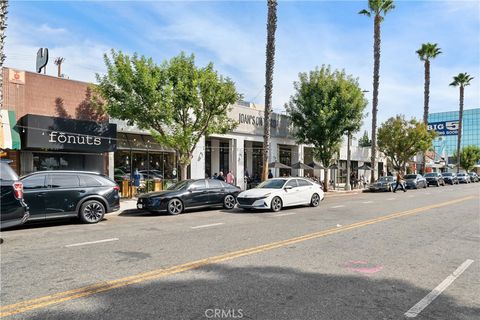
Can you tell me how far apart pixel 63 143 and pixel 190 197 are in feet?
21.7

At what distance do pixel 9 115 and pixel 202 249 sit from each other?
1239cm

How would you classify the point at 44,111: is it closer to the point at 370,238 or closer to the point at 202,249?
the point at 202,249

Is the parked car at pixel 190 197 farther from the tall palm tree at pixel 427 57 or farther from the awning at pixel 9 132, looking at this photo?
the tall palm tree at pixel 427 57

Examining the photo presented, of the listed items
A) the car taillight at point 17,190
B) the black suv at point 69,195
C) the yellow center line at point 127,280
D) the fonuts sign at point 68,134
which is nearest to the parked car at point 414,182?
the fonuts sign at point 68,134

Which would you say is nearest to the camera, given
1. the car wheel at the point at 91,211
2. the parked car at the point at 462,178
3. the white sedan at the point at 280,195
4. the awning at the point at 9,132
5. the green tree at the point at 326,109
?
the car wheel at the point at 91,211

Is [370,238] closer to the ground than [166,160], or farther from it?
closer to the ground

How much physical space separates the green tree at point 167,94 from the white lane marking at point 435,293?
1328 centimetres

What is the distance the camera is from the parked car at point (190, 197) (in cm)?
1380

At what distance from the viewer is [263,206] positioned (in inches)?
566

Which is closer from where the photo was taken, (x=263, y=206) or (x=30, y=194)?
(x=30, y=194)

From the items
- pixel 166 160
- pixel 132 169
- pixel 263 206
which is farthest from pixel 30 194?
pixel 166 160

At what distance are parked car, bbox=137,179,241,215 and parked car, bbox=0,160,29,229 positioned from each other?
18.8 ft

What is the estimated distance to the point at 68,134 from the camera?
55.3ft

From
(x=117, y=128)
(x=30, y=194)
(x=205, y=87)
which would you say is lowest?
(x=30, y=194)
